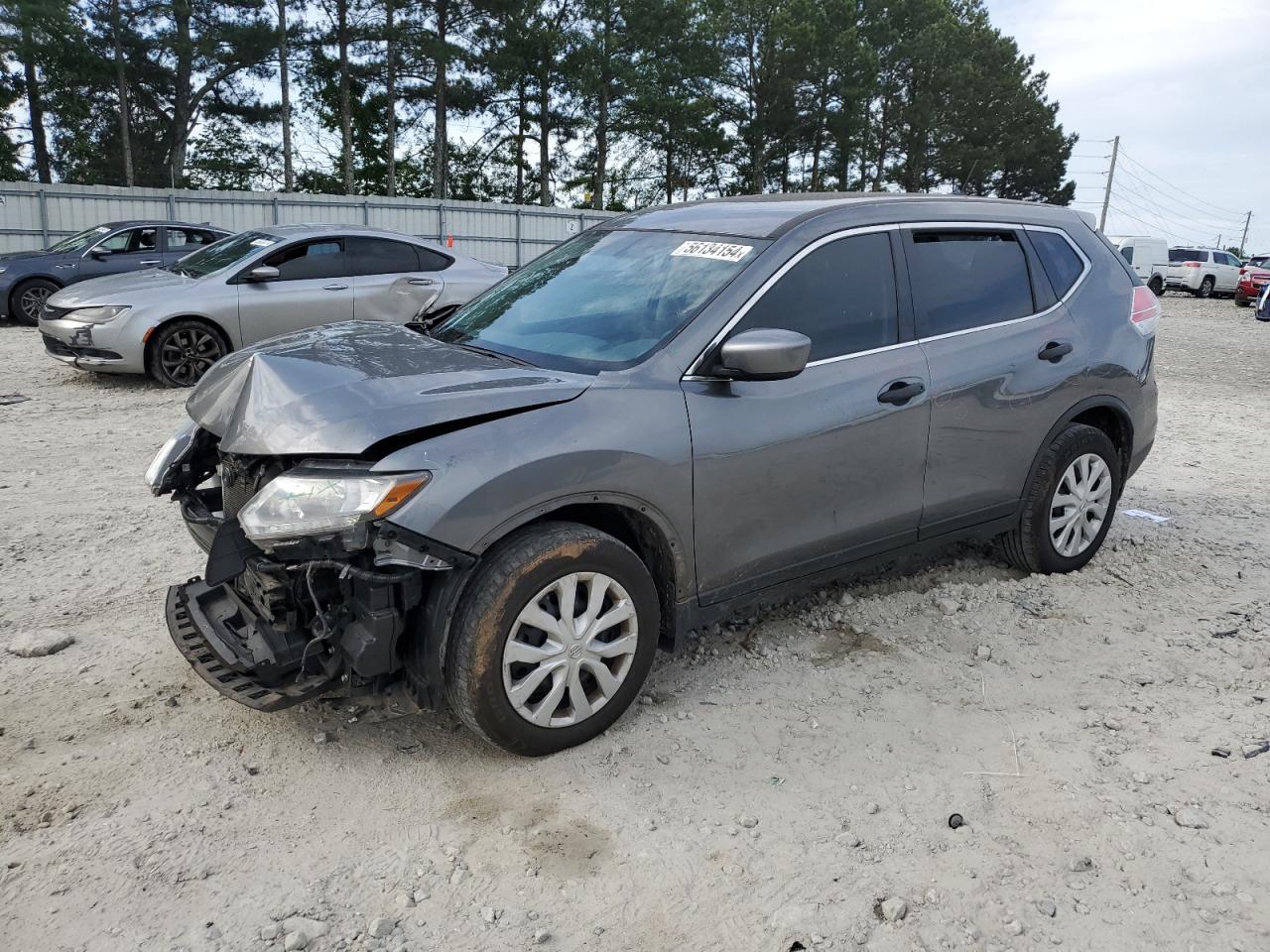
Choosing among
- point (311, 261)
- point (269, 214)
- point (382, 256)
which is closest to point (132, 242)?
point (311, 261)

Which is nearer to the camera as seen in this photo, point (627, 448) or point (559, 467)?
point (559, 467)

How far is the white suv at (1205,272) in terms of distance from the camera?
1420 inches

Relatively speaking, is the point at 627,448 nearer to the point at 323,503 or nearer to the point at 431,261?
the point at 323,503

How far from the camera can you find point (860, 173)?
4991 centimetres

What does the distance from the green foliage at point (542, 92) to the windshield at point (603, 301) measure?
30436 mm

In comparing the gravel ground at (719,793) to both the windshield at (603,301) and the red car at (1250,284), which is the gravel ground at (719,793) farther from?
the red car at (1250,284)

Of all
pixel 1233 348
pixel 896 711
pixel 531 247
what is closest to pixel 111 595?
pixel 896 711

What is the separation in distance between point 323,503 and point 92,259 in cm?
1390

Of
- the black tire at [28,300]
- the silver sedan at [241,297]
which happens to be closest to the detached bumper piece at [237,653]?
the silver sedan at [241,297]

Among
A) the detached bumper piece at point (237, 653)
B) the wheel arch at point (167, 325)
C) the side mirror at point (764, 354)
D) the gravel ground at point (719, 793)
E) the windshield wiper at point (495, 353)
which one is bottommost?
the gravel ground at point (719, 793)

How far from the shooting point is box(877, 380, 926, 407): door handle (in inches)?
156

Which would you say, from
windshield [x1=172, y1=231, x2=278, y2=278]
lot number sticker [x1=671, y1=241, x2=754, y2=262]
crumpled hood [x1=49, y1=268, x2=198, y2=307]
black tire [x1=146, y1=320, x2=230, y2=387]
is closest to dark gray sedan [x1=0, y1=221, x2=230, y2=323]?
windshield [x1=172, y1=231, x2=278, y2=278]

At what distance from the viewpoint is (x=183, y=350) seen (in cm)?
952

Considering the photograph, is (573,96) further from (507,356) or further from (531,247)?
(507,356)
